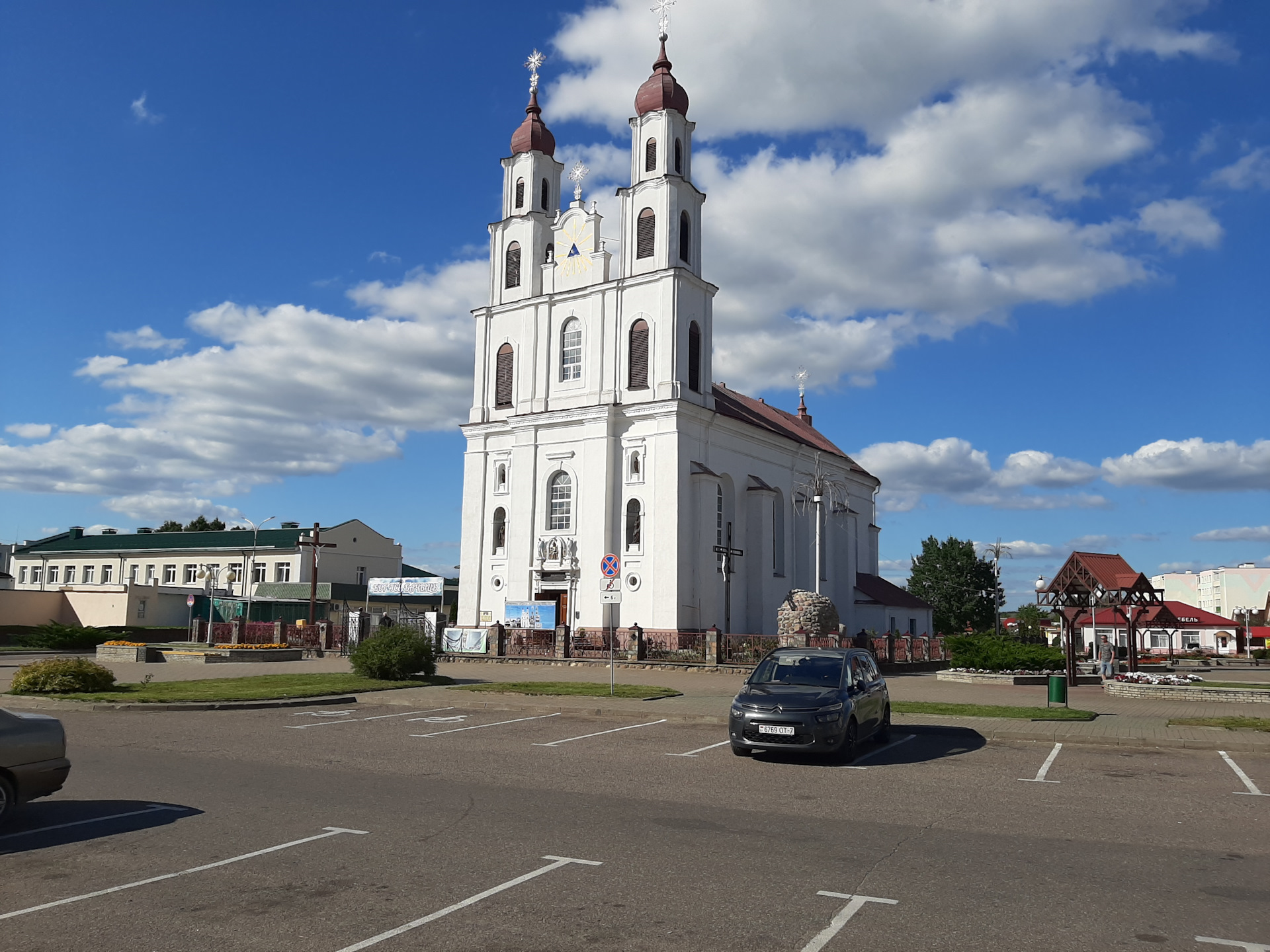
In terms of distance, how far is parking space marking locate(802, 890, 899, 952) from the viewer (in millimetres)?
5629

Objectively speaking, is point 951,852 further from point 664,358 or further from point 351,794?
point 664,358

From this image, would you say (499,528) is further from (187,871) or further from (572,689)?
(187,871)

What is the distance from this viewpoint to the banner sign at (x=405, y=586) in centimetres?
5819

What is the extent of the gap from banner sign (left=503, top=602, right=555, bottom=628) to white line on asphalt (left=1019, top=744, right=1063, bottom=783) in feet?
94.8

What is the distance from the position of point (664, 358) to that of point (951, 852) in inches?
1476

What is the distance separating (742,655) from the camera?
1420 inches

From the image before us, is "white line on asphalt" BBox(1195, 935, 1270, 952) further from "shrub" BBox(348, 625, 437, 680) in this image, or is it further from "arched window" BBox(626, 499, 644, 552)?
"arched window" BBox(626, 499, 644, 552)

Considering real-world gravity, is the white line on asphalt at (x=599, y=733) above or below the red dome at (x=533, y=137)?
below

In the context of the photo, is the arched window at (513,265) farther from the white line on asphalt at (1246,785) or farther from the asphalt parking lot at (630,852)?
the white line on asphalt at (1246,785)

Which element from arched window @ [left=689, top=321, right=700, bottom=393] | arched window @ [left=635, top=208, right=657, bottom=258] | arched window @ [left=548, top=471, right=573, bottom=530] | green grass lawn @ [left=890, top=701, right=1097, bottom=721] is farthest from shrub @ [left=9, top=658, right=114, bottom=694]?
arched window @ [left=635, top=208, right=657, bottom=258]

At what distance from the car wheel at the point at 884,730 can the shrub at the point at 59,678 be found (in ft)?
53.0

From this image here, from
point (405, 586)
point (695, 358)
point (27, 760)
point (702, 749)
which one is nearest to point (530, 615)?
point (695, 358)

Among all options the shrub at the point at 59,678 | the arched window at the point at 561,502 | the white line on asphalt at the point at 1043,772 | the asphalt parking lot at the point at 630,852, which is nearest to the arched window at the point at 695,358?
the arched window at the point at 561,502

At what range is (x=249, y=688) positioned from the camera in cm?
2272
